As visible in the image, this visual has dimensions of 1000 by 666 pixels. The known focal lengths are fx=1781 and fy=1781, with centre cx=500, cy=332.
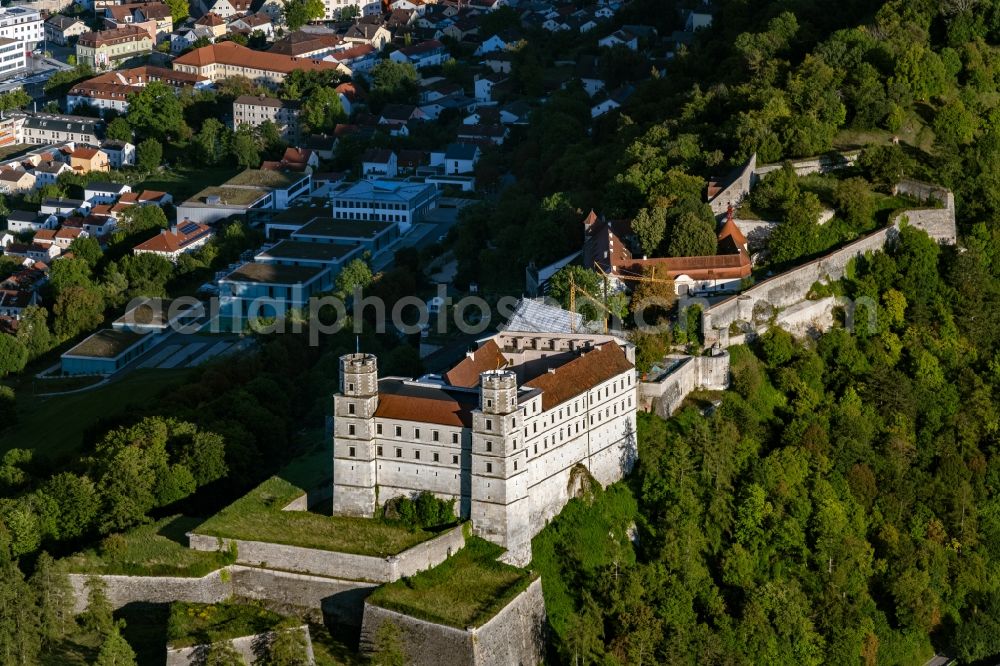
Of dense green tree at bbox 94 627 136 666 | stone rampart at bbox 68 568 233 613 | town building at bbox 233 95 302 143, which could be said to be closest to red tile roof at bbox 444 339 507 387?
stone rampart at bbox 68 568 233 613

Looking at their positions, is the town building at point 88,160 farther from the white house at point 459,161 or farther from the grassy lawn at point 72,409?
the grassy lawn at point 72,409

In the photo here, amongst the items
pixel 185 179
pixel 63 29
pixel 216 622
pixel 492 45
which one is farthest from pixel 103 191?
pixel 216 622

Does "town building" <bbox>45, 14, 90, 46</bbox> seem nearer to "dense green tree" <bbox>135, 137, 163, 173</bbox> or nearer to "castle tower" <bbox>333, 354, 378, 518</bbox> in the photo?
"dense green tree" <bbox>135, 137, 163, 173</bbox>

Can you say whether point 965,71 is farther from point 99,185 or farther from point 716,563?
point 99,185

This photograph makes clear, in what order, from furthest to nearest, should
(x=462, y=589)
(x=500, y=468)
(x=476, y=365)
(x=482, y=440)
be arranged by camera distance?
(x=476, y=365) → (x=500, y=468) → (x=482, y=440) → (x=462, y=589)

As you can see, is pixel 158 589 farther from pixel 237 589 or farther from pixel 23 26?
pixel 23 26

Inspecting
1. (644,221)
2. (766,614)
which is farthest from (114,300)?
(766,614)
